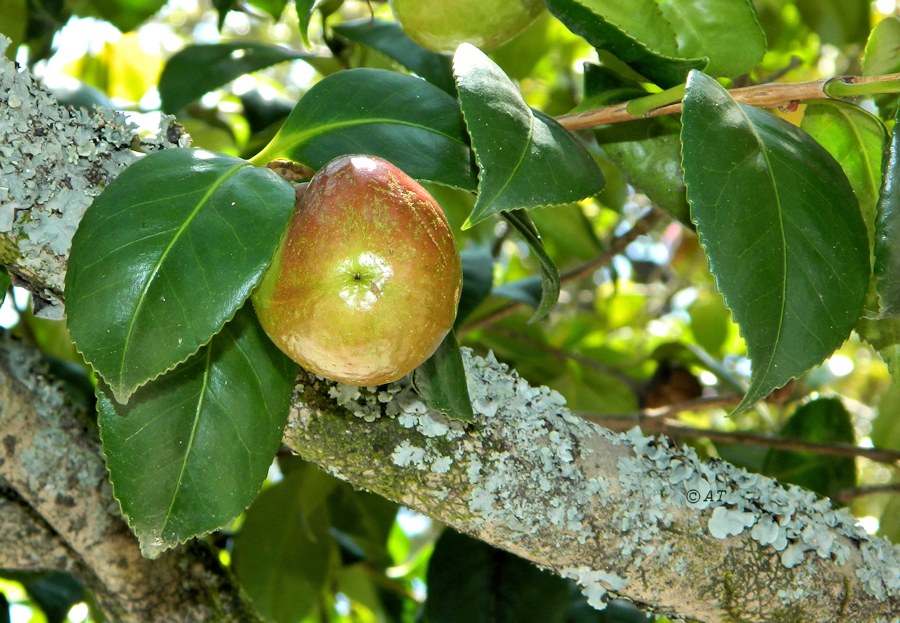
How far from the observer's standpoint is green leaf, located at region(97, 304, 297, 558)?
559 millimetres

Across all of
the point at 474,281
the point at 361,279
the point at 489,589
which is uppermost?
the point at 361,279

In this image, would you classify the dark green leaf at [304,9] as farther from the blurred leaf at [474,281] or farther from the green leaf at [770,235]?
the blurred leaf at [474,281]

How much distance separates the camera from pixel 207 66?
1073 millimetres

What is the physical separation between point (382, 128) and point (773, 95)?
26 centimetres

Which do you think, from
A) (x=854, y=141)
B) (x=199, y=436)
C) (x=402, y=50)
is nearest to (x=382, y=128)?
(x=199, y=436)

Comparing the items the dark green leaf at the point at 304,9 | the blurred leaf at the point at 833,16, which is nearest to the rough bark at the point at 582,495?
the dark green leaf at the point at 304,9

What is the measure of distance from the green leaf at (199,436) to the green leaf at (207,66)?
548mm

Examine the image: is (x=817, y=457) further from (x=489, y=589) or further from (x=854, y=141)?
(x=854, y=141)

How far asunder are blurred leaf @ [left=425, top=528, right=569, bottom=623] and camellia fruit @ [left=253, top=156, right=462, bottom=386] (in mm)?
534

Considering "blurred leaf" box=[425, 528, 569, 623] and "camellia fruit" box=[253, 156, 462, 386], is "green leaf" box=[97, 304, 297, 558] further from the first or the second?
"blurred leaf" box=[425, 528, 569, 623]

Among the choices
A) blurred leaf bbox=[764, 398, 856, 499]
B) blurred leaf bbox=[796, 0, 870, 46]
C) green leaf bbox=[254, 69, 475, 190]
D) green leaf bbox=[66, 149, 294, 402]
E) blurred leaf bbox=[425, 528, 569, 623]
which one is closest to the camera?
green leaf bbox=[66, 149, 294, 402]

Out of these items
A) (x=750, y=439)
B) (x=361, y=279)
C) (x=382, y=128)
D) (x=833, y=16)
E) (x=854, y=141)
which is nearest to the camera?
(x=361, y=279)

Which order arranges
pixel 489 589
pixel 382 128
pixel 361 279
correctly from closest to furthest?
pixel 361 279 → pixel 382 128 → pixel 489 589

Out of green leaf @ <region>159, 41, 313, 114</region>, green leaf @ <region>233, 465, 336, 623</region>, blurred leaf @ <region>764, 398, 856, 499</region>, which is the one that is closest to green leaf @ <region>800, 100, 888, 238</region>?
blurred leaf @ <region>764, 398, 856, 499</region>
